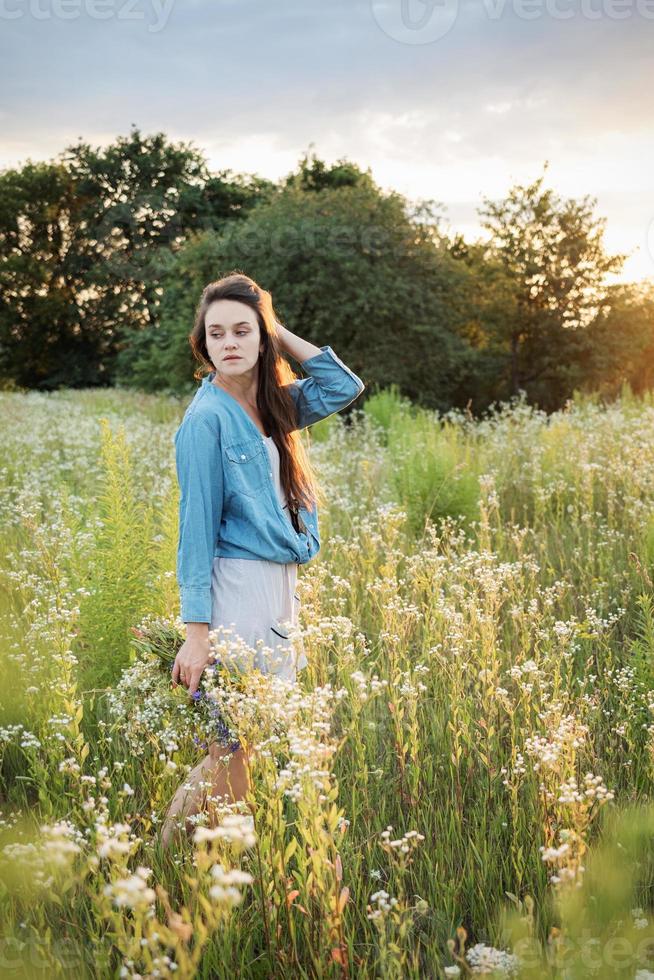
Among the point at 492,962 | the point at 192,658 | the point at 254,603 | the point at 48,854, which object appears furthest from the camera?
the point at 254,603

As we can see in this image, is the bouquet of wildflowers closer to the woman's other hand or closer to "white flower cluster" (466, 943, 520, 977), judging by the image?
the woman's other hand

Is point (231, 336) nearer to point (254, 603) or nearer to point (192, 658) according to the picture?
point (254, 603)

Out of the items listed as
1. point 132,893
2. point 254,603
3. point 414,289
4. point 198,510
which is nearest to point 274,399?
point 198,510

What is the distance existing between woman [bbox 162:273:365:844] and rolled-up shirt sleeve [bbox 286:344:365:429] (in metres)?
0.21

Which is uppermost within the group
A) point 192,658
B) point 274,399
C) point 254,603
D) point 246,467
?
point 274,399

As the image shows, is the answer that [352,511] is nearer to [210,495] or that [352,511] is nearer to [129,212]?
[210,495]

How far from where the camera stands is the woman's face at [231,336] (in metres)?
3.25

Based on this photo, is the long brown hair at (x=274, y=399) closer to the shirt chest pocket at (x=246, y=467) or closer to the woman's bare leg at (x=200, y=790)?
the shirt chest pocket at (x=246, y=467)

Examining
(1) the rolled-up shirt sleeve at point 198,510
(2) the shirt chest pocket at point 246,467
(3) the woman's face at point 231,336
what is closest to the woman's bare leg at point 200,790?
(1) the rolled-up shirt sleeve at point 198,510

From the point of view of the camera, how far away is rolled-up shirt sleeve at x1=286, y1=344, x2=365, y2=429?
3.74 meters

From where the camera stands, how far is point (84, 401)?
21906 millimetres

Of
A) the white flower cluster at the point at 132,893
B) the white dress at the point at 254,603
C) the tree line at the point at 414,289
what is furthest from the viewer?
the tree line at the point at 414,289

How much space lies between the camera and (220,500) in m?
3.13

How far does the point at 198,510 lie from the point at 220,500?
0.41 feet
